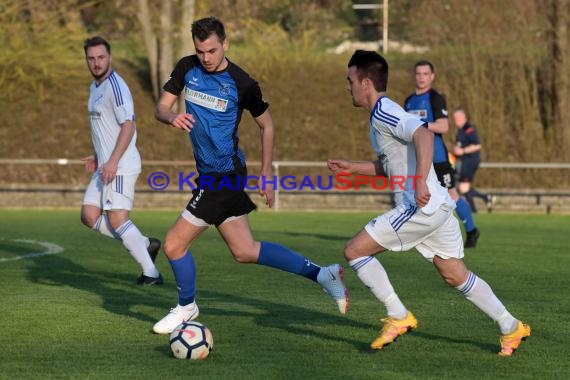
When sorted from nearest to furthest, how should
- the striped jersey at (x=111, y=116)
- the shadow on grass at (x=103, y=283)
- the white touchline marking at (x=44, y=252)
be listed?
the shadow on grass at (x=103, y=283) → the striped jersey at (x=111, y=116) → the white touchline marking at (x=44, y=252)

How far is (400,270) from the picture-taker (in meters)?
11.6

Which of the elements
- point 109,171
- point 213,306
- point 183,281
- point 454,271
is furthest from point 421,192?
point 109,171

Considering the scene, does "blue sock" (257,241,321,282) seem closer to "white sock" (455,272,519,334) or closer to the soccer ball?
the soccer ball

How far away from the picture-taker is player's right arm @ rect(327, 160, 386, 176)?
707 cm

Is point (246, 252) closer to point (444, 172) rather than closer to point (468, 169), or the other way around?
point (444, 172)

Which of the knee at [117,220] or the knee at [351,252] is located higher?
the knee at [351,252]

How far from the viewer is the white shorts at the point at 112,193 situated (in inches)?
391

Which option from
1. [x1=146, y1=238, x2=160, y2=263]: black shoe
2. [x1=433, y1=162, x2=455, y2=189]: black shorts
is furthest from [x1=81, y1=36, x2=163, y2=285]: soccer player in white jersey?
[x1=433, y1=162, x2=455, y2=189]: black shorts

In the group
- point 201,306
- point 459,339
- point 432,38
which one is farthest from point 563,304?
point 432,38

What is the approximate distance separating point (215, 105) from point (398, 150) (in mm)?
1307

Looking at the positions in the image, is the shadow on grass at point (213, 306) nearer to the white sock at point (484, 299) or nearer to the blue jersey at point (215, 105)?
the white sock at point (484, 299)

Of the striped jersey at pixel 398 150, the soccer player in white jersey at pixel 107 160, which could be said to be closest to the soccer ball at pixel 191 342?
the striped jersey at pixel 398 150

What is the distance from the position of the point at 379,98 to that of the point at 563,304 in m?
3.11

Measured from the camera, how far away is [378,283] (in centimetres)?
688
